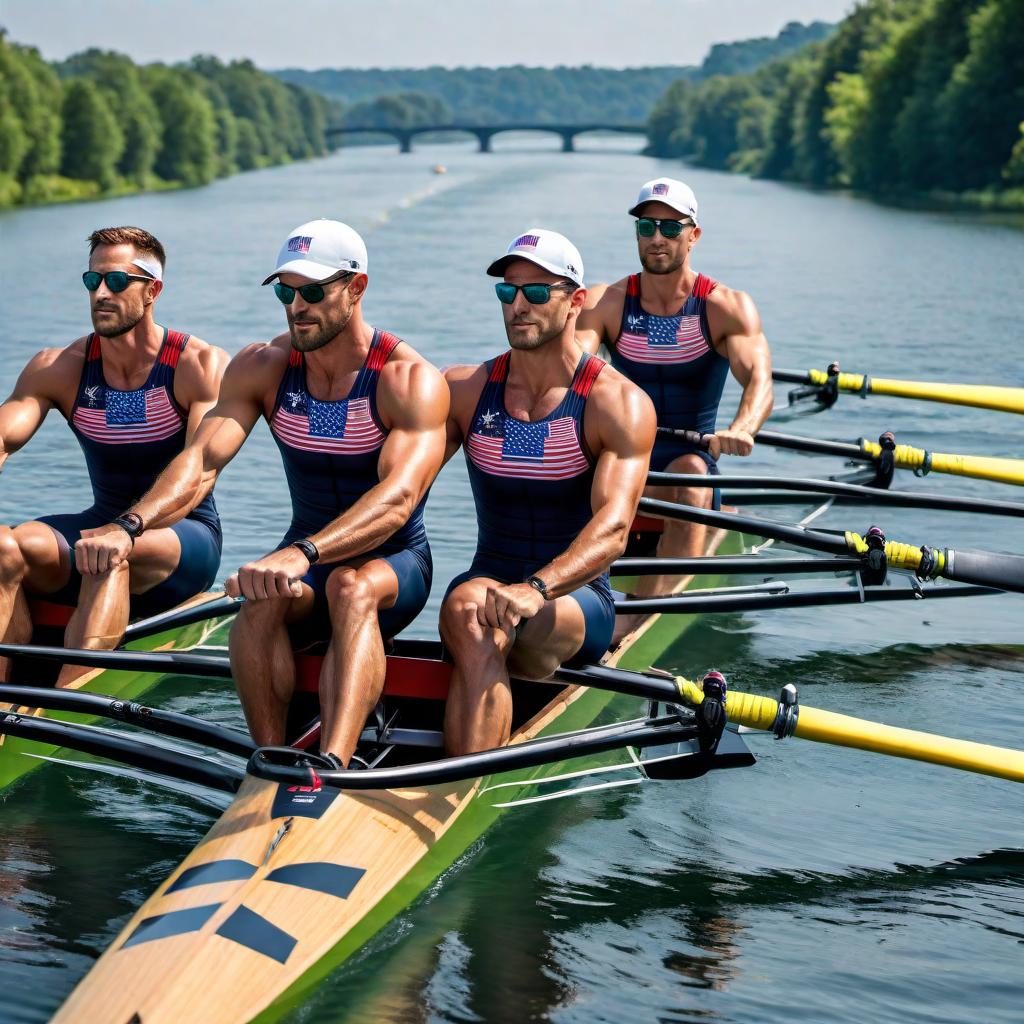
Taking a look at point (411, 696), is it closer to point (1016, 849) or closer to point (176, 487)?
point (176, 487)

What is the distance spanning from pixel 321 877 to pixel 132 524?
6.58 ft

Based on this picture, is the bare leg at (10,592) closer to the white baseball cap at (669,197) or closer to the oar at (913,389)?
the white baseball cap at (669,197)

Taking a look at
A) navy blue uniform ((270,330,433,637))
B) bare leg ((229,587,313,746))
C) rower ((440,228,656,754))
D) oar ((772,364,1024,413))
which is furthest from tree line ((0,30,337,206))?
bare leg ((229,587,313,746))

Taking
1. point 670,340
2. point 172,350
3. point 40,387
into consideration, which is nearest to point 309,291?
point 172,350

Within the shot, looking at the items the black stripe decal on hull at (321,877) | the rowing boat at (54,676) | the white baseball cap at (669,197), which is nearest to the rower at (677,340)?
the white baseball cap at (669,197)

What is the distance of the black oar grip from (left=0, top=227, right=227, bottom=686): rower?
144 inches

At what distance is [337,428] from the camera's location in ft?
20.7

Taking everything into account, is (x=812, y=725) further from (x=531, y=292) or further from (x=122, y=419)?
(x=122, y=419)

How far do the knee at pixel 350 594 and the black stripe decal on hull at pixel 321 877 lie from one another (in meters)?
0.95

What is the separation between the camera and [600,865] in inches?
259

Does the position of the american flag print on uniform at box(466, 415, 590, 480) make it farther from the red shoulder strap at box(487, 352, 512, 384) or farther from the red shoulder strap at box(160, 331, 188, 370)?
the red shoulder strap at box(160, 331, 188, 370)

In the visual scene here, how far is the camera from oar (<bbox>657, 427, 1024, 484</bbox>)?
10.6m

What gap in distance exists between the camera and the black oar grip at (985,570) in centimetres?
783

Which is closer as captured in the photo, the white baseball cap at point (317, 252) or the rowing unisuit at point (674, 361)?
the white baseball cap at point (317, 252)
